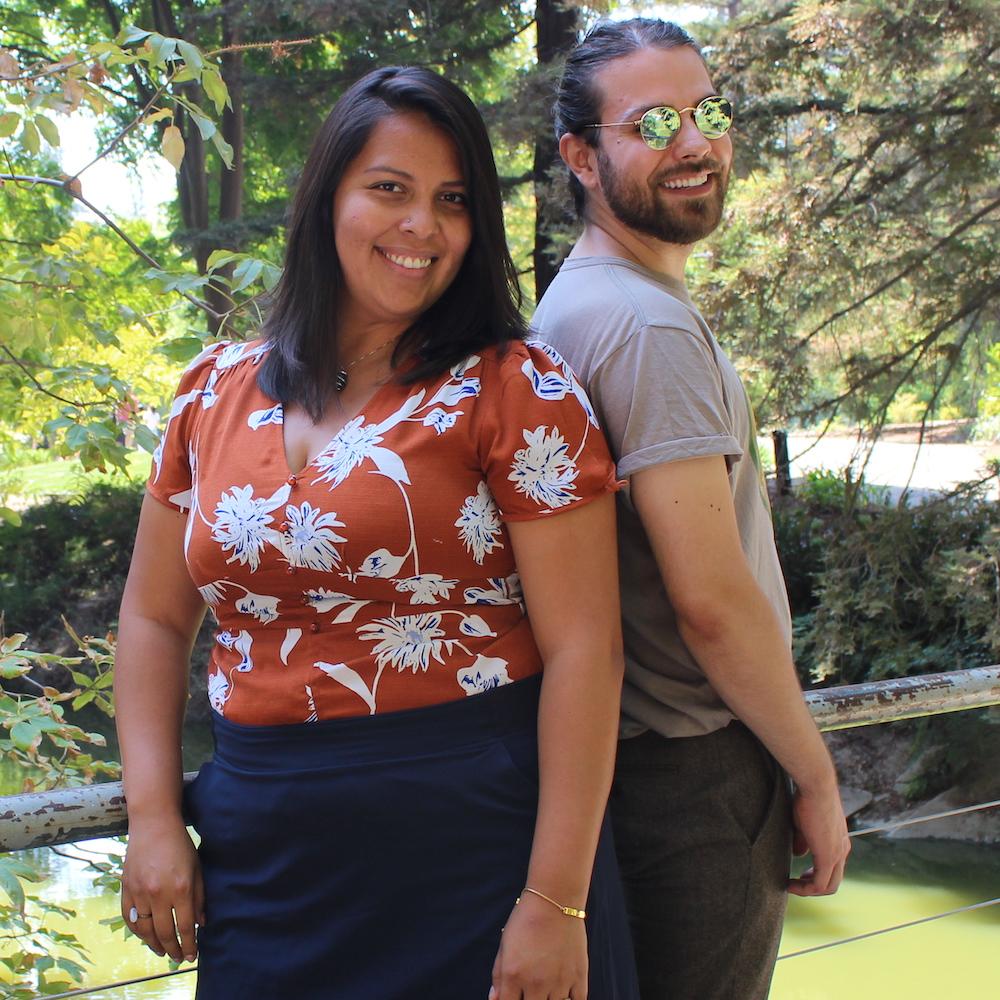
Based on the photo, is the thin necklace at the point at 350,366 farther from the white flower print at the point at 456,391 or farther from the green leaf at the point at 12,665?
the green leaf at the point at 12,665

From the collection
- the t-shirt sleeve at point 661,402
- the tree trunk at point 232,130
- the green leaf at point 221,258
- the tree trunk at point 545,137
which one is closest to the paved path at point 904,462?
the tree trunk at point 545,137

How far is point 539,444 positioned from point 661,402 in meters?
0.19

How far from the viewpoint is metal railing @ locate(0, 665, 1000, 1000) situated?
4.67ft

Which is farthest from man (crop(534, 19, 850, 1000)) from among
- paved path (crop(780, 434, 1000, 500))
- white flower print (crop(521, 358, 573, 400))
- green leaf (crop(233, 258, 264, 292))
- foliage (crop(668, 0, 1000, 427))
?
paved path (crop(780, 434, 1000, 500))

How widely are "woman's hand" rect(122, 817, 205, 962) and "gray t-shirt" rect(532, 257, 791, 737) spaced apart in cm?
60

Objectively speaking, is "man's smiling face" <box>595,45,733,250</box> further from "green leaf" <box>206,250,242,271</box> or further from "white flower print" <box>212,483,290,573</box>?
"green leaf" <box>206,250,242,271</box>

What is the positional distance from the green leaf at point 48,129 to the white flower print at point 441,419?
1.80 metres

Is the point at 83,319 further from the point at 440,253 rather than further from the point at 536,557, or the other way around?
the point at 536,557

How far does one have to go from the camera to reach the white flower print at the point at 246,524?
57.4 inches

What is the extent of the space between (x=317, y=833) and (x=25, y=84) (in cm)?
219

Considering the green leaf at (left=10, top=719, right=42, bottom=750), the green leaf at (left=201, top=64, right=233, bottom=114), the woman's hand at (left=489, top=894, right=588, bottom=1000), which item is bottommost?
the woman's hand at (left=489, top=894, right=588, bottom=1000)

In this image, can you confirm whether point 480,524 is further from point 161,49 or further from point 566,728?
point 161,49

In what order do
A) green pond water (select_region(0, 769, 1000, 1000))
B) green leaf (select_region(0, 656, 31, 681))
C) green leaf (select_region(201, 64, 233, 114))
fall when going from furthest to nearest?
green pond water (select_region(0, 769, 1000, 1000))
green leaf (select_region(201, 64, 233, 114))
green leaf (select_region(0, 656, 31, 681))

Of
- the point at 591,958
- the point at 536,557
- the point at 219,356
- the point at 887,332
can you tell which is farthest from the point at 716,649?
the point at 887,332
